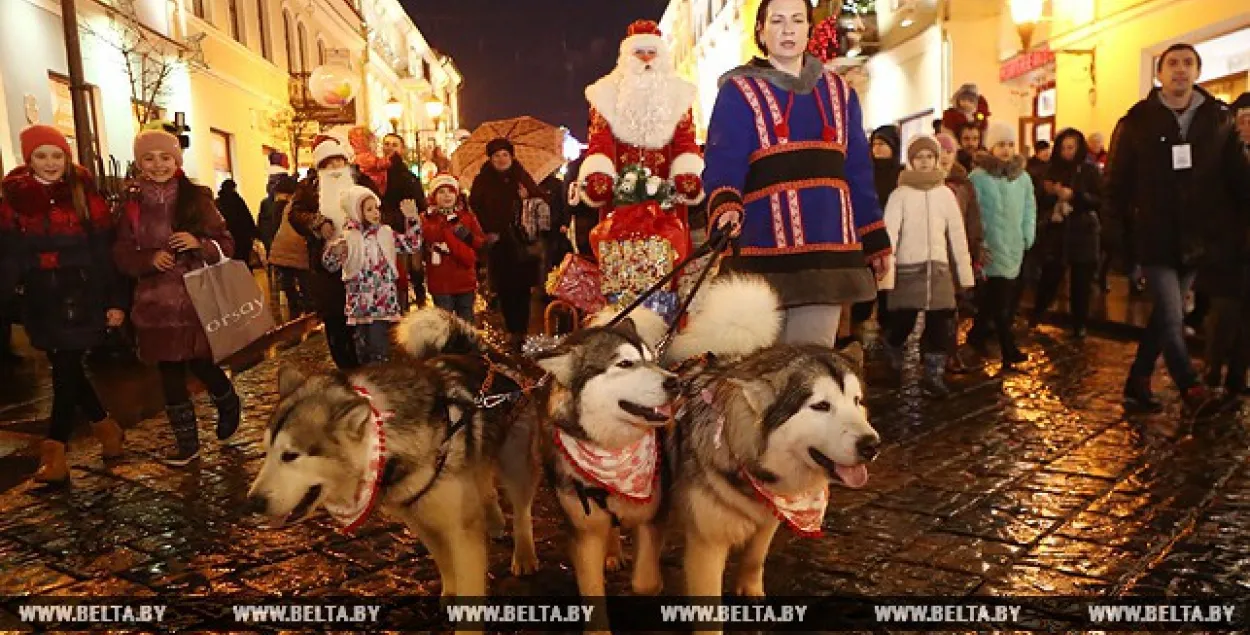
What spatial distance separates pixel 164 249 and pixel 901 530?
4.27 meters

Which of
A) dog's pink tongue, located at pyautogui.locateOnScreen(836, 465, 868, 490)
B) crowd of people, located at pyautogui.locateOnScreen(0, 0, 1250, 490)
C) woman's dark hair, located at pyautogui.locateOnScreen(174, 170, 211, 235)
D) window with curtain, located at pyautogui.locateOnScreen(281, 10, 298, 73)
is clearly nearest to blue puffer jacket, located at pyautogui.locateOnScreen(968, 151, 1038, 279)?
crowd of people, located at pyautogui.locateOnScreen(0, 0, 1250, 490)

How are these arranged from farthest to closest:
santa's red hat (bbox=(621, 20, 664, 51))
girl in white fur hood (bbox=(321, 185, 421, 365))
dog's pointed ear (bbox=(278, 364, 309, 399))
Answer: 1. girl in white fur hood (bbox=(321, 185, 421, 365))
2. santa's red hat (bbox=(621, 20, 664, 51))
3. dog's pointed ear (bbox=(278, 364, 309, 399))

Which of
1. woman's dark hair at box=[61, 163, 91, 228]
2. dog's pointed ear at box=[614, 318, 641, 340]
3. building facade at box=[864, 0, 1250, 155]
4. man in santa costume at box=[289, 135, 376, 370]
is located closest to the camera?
dog's pointed ear at box=[614, 318, 641, 340]

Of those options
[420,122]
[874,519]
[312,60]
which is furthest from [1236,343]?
[420,122]

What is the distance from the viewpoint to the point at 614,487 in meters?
2.78

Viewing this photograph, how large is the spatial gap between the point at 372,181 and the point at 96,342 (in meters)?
3.47

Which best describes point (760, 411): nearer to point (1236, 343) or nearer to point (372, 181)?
point (1236, 343)

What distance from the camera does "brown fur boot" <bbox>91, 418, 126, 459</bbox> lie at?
533 cm

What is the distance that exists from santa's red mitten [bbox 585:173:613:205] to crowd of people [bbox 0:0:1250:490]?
0.01 m

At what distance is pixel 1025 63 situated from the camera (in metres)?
16.9

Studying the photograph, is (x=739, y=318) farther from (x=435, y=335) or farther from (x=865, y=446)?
(x=435, y=335)

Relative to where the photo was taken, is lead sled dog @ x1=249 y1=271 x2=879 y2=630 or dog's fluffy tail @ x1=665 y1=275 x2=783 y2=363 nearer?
lead sled dog @ x1=249 y1=271 x2=879 y2=630

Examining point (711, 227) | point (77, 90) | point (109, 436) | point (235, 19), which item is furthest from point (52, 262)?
point (235, 19)

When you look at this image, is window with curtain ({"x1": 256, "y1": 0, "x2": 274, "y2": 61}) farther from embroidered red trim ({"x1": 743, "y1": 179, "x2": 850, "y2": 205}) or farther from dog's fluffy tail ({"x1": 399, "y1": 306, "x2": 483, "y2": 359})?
embroidered red trim ({"x1": 743, "y1": 179, "x2": 850, "y2": 205})
